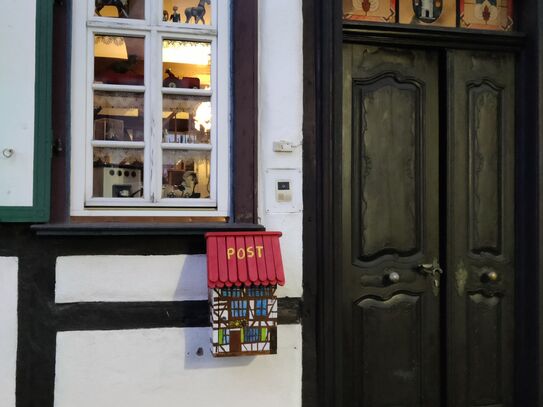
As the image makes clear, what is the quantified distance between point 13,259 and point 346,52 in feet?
7.14

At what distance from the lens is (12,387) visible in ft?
8.48

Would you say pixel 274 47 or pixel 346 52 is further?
pixel 346 52

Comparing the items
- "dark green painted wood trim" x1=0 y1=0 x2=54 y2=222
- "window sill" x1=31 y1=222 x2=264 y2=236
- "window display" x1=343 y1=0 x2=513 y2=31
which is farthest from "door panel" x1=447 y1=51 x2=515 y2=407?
"dark green painted wood trim" x1=0 y1=0 x2=54 y2=222

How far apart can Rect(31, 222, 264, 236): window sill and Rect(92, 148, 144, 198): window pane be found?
0.64 feet

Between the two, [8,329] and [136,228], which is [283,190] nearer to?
[136,228]

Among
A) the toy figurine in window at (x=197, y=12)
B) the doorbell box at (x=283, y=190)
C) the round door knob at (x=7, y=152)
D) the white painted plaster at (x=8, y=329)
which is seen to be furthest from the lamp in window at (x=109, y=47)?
the white painted plaster at (x=8, y=329)

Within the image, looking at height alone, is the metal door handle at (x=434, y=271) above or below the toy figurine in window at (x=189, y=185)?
below

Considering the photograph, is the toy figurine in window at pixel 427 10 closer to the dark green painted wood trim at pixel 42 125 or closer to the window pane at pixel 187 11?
the window pane at pixel 187 11

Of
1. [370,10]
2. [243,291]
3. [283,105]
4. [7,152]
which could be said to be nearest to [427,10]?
[370,10]

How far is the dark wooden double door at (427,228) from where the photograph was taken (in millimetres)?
3047

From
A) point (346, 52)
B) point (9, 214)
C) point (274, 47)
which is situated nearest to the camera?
point (9, 214)

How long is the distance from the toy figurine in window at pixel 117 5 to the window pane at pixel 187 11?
0.20 m

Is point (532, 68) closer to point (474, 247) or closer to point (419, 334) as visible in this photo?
point (474, 247)

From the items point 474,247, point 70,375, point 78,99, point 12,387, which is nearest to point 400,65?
point 474,247
